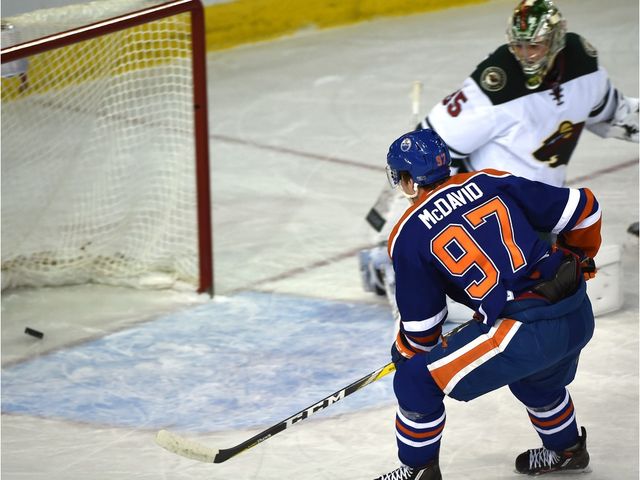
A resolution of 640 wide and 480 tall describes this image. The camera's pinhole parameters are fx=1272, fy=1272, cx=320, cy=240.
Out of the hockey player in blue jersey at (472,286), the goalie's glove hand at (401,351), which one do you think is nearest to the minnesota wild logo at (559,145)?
the hockey player in blue jersey at (472,286)

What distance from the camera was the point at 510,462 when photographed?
3.16 m

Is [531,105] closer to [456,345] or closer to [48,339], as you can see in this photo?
[456,345]

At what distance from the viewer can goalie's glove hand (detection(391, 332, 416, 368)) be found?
277 centimetres

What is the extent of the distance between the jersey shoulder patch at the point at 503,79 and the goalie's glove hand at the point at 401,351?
3.58 ft

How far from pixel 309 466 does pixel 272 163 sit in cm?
269

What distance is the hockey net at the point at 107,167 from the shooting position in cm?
438

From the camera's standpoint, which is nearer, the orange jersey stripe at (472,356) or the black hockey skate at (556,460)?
the orange jersey stripe at (472,356)

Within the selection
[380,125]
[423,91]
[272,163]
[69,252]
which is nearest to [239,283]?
[69,252]

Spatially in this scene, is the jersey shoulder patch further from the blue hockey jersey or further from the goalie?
the blue hockey jersey

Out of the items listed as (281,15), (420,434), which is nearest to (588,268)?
(420,434)

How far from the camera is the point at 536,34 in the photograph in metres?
3.46

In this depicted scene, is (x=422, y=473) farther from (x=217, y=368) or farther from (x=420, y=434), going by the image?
(x=217, y=368)

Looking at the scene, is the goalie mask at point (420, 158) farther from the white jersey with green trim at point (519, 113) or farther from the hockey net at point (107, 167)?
the hockey net at point (107, 167)

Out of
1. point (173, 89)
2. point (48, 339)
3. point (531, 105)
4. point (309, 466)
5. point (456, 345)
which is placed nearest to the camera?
point (456, 345)
